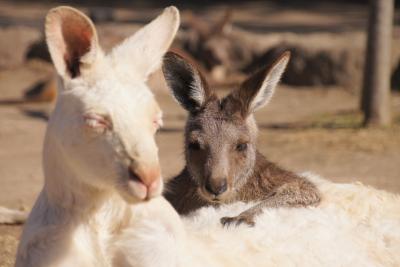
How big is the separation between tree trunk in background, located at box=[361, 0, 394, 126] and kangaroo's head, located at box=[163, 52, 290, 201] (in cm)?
512

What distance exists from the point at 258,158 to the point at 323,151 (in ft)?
12.2

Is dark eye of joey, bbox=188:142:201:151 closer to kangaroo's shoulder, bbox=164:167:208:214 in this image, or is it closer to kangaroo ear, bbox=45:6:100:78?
kangaroo's shoulder, bbox=164:167:208:214

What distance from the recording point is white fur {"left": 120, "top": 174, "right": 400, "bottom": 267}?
2.57 metres

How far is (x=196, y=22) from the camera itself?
15047mm

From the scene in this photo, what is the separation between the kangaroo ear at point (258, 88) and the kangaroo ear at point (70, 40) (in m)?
2.82

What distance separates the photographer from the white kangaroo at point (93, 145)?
2309 mm

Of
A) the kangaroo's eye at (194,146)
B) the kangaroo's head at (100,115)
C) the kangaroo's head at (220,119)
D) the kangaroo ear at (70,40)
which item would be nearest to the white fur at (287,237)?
the kangaroo's head at (100,115)

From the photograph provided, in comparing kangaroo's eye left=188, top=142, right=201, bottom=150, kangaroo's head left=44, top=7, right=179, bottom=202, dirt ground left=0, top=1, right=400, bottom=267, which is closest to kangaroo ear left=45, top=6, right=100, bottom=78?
kangaroo's head left=44, top=7, right=179, bottom=202

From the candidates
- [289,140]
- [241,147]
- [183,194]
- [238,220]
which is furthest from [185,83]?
[289,140]

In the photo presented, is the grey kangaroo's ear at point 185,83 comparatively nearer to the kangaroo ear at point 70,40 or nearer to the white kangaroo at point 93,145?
the white kangaroo at point 93,145

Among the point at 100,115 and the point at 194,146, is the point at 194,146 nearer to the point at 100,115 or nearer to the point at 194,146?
the point at 194,146

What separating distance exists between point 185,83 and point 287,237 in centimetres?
244

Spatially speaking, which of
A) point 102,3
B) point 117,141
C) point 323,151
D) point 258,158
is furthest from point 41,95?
point 117,141

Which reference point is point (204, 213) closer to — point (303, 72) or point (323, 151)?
point (323, 151)
